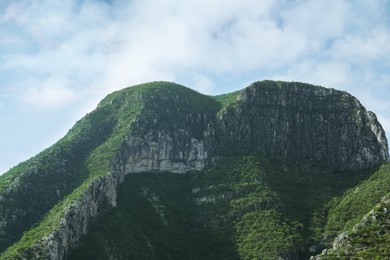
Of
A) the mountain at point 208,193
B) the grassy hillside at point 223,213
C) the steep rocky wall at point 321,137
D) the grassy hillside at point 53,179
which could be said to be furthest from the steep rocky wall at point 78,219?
the steep rocky wall at point 321,137

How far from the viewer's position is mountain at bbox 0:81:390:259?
13838 centimetres

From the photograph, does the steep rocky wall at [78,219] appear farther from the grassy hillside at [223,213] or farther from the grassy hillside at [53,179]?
the grassy hillside at [223,213]

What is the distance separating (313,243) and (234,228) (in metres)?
22.5

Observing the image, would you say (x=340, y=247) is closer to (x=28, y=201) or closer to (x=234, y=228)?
(x=234, y=228)

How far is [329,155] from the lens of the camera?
633ft

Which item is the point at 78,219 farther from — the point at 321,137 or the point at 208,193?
the point at 321,137

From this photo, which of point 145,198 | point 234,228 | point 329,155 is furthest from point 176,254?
point 329,155

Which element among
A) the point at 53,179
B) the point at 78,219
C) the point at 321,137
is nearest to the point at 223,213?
the point at 78,219

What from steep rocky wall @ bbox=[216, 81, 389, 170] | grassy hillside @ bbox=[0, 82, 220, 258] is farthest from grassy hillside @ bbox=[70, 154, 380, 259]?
grassy hillside @ bbox=[0, 82, 220, 258]

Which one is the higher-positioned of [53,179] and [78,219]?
[53,179]

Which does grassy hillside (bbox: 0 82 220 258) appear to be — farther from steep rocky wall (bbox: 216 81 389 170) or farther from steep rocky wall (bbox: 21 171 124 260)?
steep rocky wall (bbox: 216 81 389 170)

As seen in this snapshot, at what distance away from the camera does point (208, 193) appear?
177250mm

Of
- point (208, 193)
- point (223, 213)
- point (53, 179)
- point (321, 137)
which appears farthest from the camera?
point (321, 137)

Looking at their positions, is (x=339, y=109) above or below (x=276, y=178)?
above
